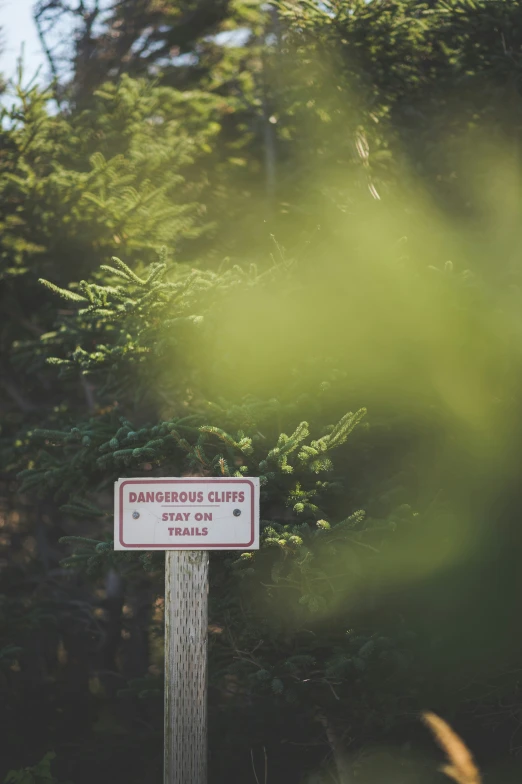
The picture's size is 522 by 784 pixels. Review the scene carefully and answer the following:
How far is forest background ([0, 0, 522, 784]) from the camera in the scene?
551 cm

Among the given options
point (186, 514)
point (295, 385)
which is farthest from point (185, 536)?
point (295, 385)

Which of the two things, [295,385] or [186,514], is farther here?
[295,385]

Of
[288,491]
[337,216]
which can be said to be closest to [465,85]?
[337,216]

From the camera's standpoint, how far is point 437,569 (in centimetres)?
549

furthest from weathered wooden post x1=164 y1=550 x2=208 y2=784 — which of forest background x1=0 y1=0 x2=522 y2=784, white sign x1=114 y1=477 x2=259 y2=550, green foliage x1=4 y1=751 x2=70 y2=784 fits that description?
green foliage x1=4 y1=751 x2=70 y2=784

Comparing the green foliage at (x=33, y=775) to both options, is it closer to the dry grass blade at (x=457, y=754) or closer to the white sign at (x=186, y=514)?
the dry grass blade at (x=457, y=754)

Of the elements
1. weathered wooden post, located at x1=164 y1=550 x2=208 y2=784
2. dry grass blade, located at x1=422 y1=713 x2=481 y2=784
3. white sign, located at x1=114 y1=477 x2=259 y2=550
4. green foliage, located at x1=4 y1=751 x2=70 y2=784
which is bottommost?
green foliage, located at x1=4 y1=751 x2=70 y2=784

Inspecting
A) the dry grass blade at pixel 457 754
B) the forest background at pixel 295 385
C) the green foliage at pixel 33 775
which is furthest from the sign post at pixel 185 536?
the green foliage at pixel 33 775

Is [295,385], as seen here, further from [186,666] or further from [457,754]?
[457,754]

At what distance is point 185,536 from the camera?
4109 millimetres

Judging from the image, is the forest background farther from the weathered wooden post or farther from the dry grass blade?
the weathered wooden post

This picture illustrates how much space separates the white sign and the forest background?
740 millimetres

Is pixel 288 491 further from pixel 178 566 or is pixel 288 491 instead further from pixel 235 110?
pixel 235 110

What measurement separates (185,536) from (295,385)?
2.10 metres
